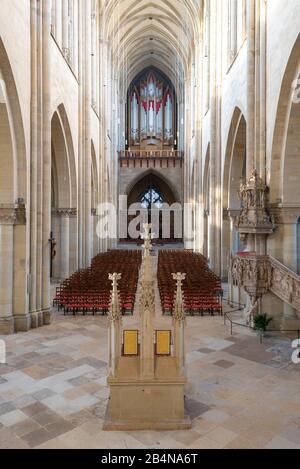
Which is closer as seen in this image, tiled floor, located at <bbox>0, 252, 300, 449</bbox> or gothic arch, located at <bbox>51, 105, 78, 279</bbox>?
tiled floor, located at <bbox>0, 252, 300, 449</bbox>

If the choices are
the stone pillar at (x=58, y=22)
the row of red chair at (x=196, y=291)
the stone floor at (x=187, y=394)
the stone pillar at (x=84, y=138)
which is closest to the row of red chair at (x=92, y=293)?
the row of red chair at (x=196, y=291)

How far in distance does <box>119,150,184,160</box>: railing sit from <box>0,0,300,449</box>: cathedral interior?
587 inches

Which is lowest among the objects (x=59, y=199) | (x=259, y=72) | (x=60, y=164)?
(x=59, y=199)

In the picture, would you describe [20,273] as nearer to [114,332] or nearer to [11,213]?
[11,213]

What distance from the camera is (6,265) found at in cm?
1136

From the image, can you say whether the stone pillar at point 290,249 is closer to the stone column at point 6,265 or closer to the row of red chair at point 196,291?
the row of red chair at point 196,291

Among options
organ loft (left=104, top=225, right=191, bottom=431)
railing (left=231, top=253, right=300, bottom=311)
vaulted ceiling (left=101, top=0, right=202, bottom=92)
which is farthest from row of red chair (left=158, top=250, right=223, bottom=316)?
vaulted ceiling (left=101, top=0, right=202, bottom=92)

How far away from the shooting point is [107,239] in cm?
3488

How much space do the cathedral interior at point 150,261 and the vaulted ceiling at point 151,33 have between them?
3.64 metres

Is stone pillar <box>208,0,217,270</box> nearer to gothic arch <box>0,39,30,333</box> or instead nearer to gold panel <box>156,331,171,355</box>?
gothic arch <box>0,39,30,333</box>

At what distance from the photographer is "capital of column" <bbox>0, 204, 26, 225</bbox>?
11242 millimetres
